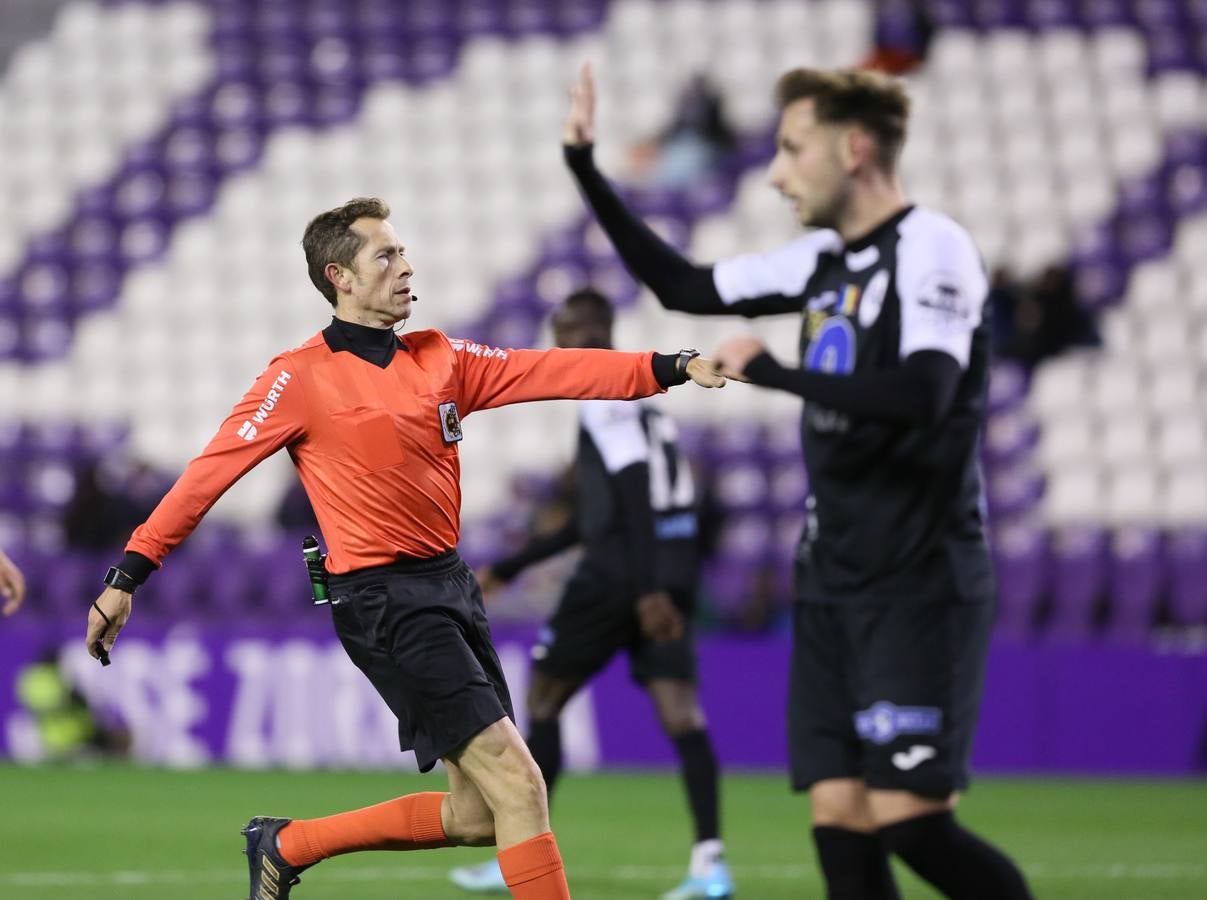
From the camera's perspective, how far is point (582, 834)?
28.1 feet

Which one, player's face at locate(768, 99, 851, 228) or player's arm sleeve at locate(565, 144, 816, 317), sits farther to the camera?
player's arm sleeve at locate(565, 144, 816, 317)

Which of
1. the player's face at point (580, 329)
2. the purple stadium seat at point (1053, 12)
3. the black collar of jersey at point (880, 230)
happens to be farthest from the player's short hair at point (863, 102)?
the purple stadium seat at point (1053, 12)

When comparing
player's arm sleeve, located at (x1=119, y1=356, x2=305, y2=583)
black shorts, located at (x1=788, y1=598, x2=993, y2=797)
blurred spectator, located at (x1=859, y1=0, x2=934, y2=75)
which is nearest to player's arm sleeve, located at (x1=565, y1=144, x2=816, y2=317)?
black shorts, located at (x1=788, y1=598, x2=993, y2=797)

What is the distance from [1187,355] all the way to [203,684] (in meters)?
8.53

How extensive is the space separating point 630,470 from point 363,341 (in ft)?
7.76

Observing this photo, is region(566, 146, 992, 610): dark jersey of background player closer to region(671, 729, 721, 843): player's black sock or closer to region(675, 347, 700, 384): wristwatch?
region(675, 347, 700, 384): wristwatch

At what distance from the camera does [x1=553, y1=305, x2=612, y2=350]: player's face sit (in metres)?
6.68

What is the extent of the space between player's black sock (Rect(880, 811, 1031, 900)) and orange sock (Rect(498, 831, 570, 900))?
103 cm

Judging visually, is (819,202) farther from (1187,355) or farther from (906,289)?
(1187,355)

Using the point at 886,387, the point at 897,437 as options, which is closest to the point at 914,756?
the point at 897,437

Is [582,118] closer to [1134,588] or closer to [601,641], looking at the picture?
[601,641]

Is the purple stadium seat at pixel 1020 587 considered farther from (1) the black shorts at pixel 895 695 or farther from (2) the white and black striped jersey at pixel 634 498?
(1) the black shorts at pixel 895 695

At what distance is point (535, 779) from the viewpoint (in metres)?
4.54

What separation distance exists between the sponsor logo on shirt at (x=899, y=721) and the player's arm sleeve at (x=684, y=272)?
101 centimetres
